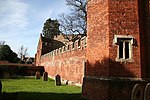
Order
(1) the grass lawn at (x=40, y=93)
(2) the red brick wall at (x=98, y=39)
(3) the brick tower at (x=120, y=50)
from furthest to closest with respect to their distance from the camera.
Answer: (2) the red brick wall at (x=98, y=39)
(3) the brick tower at (x=120, y=50)
(1) the grass lawn at (x=40, y=93)

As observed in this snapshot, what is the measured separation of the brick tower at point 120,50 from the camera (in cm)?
1055

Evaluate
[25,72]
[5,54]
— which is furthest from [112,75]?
[5,54]

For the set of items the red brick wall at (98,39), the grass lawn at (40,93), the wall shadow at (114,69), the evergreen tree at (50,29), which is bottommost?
the grass lawn at (40,93)

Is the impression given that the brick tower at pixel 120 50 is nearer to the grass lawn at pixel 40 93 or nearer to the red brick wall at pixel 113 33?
the red brick wall at pixel 113 33

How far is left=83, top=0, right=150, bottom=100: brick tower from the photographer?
1055 cm

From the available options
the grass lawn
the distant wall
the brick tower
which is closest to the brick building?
the brick tower

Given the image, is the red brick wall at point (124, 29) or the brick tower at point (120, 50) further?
the red brick wall at point (124, 29)

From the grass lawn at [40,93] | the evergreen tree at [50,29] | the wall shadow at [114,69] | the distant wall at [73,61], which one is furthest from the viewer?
the evergreen tree at [50,29]

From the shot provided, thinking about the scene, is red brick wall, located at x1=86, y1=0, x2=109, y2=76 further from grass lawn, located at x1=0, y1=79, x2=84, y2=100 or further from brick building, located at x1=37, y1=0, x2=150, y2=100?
grass lawn, located at x1=0, y1=79, x2=84, y2=100

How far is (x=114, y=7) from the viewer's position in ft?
36.9

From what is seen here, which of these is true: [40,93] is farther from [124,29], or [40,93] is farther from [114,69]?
[124,29]

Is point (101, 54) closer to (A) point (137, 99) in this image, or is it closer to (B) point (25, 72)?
(A) point (137, 99)

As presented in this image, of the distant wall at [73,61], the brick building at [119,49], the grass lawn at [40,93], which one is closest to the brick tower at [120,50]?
the brick building at [119,49]

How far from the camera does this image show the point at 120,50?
11078 millimetres
